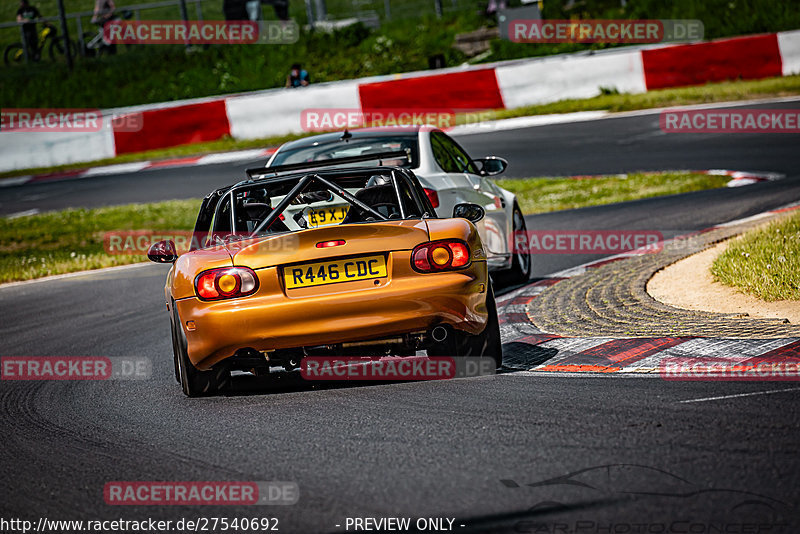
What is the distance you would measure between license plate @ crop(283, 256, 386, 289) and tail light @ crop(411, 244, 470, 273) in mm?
191

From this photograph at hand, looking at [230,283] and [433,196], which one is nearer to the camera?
[230,283]

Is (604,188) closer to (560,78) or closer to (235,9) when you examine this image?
(560,78)

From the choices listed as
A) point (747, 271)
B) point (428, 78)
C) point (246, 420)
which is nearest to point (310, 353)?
point (246, 420)

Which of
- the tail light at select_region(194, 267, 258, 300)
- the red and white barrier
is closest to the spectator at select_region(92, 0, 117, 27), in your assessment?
the red and white barrier

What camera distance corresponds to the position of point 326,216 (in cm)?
716

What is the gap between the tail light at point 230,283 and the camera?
5.70 m

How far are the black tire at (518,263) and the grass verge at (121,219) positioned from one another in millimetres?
4905

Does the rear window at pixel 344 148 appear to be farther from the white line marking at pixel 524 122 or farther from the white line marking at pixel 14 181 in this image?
the white line marking at pixel 14 181

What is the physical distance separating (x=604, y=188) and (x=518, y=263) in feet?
20.2

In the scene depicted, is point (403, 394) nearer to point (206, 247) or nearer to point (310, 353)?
point (310, 353)

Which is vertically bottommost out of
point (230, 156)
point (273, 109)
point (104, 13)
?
point (230, 156)

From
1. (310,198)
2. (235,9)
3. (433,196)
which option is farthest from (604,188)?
(235,9)

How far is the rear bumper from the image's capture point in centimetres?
561

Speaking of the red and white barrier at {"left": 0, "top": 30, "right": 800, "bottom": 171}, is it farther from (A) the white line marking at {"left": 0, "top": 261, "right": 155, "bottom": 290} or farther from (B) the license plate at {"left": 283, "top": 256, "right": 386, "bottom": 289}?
(B) the license plate at {"left": 283, "top": 256, "right": 386, "bottom": 289}
